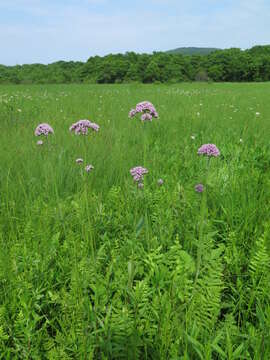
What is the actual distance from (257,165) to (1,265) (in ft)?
8.24

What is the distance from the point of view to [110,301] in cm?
134

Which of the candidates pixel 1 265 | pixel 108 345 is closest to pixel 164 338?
pixel 108 345

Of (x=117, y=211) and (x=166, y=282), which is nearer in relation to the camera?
(x=166, y=282)

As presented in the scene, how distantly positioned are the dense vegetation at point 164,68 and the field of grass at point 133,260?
5056 cm

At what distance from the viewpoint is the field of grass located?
3.72 feet

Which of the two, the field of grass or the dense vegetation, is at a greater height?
the dense vegetation

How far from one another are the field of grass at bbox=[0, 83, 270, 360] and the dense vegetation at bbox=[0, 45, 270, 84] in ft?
166

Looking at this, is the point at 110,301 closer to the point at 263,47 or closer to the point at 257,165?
the point at 257,165

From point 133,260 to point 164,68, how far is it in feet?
205

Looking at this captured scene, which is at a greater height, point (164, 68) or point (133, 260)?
point (164, 68)

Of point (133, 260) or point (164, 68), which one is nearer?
point (133, 260)

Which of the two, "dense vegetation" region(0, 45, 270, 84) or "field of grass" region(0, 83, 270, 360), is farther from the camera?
"dense vegetation" region(0, 45, 270, 84)

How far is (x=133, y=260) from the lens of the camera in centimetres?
149

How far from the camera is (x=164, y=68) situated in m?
59.5
